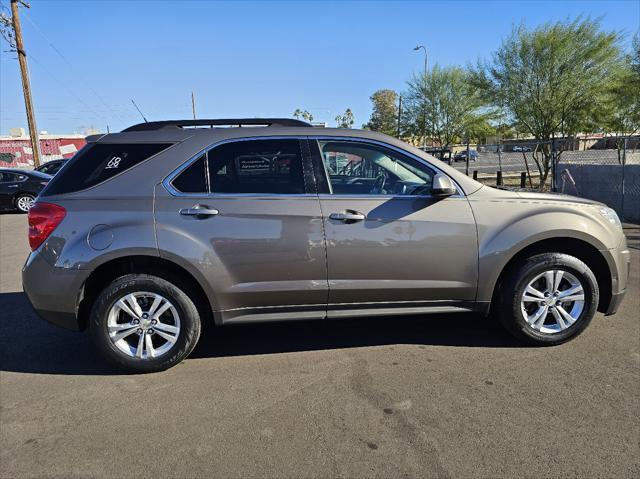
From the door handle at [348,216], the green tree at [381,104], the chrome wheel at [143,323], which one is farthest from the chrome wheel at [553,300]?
the green tree at [381,104]

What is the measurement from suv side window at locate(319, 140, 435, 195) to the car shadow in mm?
1345

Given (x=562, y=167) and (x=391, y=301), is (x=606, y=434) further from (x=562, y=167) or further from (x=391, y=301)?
(x=562, y=167)

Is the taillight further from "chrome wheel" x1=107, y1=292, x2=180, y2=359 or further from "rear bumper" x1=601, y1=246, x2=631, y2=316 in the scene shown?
"rear bumper" x1=601, y1=246, x2=631, y2=316

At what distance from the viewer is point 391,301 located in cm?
372

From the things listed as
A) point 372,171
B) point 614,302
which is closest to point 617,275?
point 614,302

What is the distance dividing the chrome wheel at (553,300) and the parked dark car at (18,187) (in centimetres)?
1455

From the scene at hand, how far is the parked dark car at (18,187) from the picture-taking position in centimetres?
1416

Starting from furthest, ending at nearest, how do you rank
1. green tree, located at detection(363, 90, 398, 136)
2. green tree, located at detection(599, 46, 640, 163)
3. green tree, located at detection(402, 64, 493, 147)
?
green tree, located at detection(363, 90, 398, 136) → green tree, located at detection(402, 64, 493, 147) → green tree, located at detection(599, 46, 640, 163)

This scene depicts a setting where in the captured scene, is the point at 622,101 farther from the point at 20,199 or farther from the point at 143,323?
the point at 20,199

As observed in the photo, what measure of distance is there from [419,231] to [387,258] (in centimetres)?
32

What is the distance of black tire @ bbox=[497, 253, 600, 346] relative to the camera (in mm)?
3783

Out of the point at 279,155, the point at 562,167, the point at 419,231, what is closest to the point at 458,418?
the point at 419,231

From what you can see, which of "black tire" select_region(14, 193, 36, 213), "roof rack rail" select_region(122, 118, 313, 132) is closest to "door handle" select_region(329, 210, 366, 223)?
"roof rack rail" select_region(122, 118, 313, 132)

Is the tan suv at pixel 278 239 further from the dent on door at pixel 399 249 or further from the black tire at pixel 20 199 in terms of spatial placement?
the black tire at pixel 20 199
